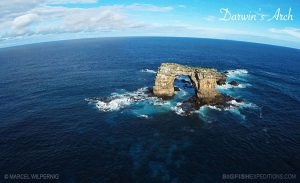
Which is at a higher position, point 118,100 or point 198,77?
point 198,77

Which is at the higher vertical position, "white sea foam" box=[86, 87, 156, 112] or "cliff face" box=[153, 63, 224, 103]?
"cliff face" box=[153, 63, 224, 103]

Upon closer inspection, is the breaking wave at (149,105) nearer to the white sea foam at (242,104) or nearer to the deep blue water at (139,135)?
the white sea foam at (242,104)

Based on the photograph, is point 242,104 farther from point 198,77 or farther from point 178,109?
point 178,109

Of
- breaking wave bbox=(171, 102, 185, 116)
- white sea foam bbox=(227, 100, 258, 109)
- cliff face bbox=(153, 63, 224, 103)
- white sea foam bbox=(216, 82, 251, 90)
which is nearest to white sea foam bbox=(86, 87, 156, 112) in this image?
cliff face bbox=(153, 63, 224, 103)

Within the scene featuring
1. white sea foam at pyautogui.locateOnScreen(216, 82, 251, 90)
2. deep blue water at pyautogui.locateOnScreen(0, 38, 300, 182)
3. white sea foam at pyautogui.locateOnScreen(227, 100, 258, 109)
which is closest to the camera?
deep blue water at pyautogui.locateOnScreen(0, 38, 300, 182)

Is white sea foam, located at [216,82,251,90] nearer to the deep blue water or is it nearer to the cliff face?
the deep blue water

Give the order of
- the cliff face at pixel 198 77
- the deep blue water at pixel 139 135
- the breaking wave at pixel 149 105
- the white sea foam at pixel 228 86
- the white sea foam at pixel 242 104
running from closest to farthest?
the deep blue water at pixel 139 135 < the breaking wave at pixel 149 105 < the cliff face at pixel 198 77 < the white sea foam at pixel 242 104 < the white sea foam at pixel 228 86

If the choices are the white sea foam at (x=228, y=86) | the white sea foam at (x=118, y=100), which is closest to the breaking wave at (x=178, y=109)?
the white sea foam at (x=118, y=100)

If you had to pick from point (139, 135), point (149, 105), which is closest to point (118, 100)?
point (149, 105)

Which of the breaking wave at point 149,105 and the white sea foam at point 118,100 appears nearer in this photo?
the breaking wave at point 149,105
